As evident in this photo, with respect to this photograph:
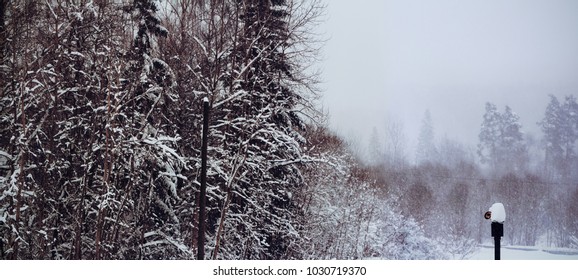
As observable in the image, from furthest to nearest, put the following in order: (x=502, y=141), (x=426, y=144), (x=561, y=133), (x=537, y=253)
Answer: (x=426, y=144) → (x=502, y=141) → (x=561, y=133) → (x=537, y=253)

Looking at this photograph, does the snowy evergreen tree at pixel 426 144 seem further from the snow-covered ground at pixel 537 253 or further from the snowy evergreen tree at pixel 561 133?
the snow-covered ground at pixel 537 253

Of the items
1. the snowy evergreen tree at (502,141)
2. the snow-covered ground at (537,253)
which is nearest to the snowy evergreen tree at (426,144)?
the snowy evergreen tree at (502,141)

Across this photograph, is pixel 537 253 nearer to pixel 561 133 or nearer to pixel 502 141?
pixel 561 133

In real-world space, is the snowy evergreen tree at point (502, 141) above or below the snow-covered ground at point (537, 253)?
above

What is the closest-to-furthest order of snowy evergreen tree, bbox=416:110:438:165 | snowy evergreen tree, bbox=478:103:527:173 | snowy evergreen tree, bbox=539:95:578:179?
1. snowy evergreen tree, bbox=539:95:578:179
2. snowy evergreen tree, bbox=478:103:527:173
3. snowy evergreen tree, bbox=416:110:438:165

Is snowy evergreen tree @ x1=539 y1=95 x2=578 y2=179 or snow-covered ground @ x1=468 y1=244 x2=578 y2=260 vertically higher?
snowy evergreen tree @ x1=539 y1=95 x2=578 y2=179

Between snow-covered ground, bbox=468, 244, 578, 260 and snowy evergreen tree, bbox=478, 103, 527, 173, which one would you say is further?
snowy evergreen tree, bbox=478, 103, 527, 173

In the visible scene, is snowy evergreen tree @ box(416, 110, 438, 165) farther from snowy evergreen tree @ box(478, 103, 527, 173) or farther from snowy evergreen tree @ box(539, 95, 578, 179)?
snowy evergreen tree @ box(539, 95, 578, 179)

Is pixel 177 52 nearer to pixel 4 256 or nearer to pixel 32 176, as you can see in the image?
pixel 32 176

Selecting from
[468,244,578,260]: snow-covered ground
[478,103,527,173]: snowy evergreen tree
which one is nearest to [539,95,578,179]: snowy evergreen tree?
[478,103,527,173]: snowy evergreen tree

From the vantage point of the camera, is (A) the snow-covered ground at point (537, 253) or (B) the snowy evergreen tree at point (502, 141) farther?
(B) the snowy evergreen tree at point (502, 141)

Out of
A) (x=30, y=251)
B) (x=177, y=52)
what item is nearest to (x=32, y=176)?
(x=30, y=251)

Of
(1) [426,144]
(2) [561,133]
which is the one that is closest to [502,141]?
(2) [561,133]

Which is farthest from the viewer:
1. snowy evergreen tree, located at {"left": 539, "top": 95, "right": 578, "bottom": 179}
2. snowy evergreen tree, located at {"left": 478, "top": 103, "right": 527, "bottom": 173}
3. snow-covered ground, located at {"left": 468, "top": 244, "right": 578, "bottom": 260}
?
snowy evergreen tree, located at {"left": 478, "top": 103, "right": 527, "bottom": 173}
